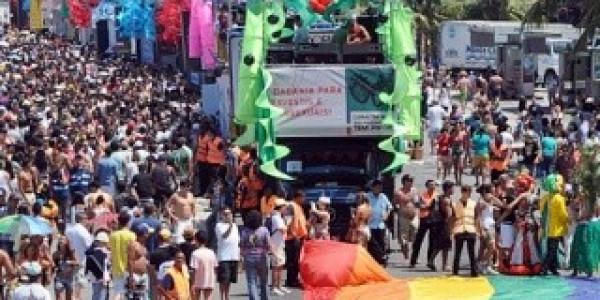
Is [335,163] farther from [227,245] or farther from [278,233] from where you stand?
[227,245]

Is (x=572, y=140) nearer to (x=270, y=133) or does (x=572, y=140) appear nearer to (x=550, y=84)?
(x=270, y=133)

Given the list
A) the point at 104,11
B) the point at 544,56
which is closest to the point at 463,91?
the point at 544,56

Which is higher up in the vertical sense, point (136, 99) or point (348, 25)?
point (348, 25)

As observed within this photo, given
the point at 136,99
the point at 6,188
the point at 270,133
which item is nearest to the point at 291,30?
the point at 270,133

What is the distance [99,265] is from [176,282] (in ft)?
4.68

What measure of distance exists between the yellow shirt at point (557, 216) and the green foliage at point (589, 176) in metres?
0.39

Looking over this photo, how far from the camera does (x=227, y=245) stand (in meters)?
18.2

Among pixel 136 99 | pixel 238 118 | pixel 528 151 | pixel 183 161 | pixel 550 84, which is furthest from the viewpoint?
pixel 550 84

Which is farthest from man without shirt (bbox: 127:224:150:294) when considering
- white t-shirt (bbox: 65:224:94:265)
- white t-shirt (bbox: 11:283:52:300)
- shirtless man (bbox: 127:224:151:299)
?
white t-shirt (bbox: 11:283:52:300)

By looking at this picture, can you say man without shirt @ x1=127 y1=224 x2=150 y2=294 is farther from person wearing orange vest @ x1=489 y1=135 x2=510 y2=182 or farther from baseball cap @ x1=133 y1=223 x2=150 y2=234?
person wearing orange vest @ x1=489 y1=135 x2=510 y2=182

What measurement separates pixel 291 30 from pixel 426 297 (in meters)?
8.63

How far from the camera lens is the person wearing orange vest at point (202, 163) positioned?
2758 centimetres

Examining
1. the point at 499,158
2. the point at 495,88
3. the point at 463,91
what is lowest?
the point at 495,88

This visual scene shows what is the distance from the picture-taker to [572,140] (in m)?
30.3
